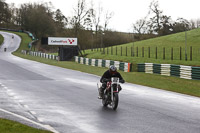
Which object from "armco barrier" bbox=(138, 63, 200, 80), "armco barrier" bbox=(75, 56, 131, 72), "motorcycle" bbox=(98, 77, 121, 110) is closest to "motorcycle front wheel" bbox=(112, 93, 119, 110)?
"motorcycle" bbox=(98, 77, 121, 110)

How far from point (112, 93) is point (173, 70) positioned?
18212 millimetres

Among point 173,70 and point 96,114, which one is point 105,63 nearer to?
point 173,70

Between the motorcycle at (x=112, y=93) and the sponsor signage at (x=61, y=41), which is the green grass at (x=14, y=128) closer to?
the motorcycle at (x=112, y=93)

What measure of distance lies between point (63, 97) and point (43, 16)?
349 feet

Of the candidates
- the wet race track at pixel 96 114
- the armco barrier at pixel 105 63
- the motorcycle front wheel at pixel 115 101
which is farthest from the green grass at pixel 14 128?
the armco barrier at pixel 105 63

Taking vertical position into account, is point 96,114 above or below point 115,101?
below

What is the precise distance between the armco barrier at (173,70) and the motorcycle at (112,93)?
48.9 feet

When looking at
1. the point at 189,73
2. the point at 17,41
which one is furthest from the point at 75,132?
the point at 17,41

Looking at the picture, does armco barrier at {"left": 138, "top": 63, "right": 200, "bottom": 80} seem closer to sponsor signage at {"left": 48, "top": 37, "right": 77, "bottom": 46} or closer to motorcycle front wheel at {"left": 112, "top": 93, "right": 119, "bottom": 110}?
motorcycle front wheel at {"left": 112, "top": 93, "right": 119, "bottom": 110}

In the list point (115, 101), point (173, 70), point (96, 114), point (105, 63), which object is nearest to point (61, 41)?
point (105, 63)

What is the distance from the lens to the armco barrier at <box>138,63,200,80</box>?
89.6ft

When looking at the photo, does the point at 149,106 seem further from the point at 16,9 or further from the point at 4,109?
the point at 16,9

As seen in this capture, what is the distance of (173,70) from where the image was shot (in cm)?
3011

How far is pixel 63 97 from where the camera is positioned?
52.9 feet
